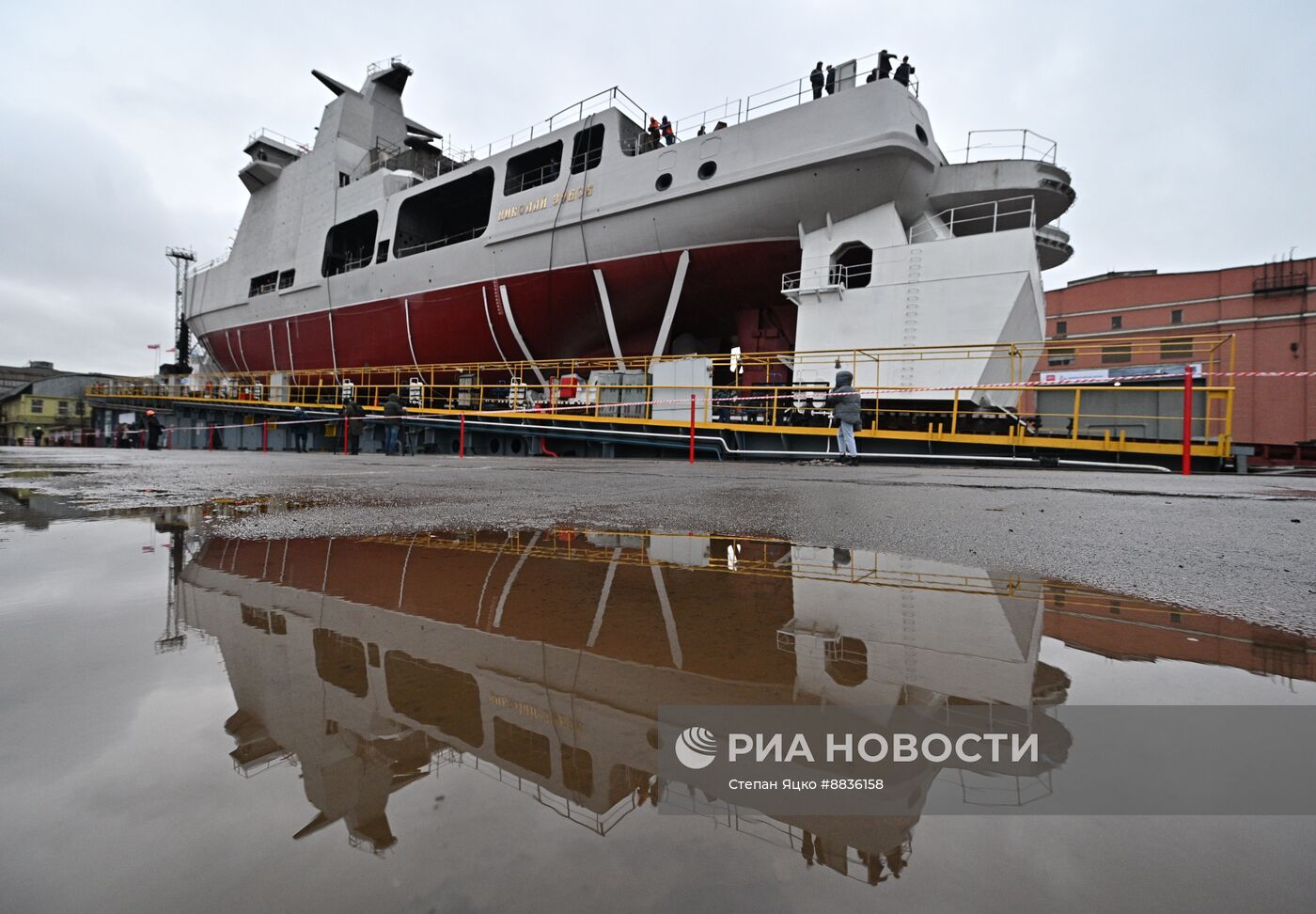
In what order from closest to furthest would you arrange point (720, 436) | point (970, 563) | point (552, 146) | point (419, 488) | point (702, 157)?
point (970, 563) < point (419, 488) < point (720, 436) < point (702, 157) < point (552, 146)

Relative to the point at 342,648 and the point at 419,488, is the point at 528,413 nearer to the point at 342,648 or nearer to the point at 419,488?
the point at 419,488

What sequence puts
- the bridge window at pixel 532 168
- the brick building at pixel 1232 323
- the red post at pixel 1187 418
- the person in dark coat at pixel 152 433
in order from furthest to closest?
the brick building at pixel 1232 323, the person in dark coat at pixel 152 433, the bridge window at pixel 532 168, the red post at pixel 1187 418

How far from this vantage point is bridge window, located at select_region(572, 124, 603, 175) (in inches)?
599

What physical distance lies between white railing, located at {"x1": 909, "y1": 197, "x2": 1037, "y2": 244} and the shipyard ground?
784cm

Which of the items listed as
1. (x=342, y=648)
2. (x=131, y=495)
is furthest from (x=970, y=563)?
(x=131, y=495)

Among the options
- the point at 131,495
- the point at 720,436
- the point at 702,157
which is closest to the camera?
the point at 131,495

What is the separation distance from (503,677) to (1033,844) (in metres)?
0.80

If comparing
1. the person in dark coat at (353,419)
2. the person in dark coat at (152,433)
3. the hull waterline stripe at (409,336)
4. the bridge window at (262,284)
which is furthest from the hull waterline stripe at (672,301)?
the bridge window at (262,284)

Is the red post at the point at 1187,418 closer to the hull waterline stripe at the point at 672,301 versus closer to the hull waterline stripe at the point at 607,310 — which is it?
the hull waterline stripe at the point at 672,301

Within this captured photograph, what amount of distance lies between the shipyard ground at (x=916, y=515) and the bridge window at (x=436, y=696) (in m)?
1.82

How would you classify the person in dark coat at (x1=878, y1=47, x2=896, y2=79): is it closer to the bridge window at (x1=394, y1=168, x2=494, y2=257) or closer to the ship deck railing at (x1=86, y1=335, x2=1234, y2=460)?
the ship deck railing at (x1=86, y1=335, x2=1234, y2=460)

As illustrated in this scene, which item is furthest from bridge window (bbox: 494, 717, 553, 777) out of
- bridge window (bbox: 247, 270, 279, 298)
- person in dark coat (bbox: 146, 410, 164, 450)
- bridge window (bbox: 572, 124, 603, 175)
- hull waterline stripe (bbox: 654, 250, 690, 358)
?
bridge window (bbox: 247, 270, 279, 298)

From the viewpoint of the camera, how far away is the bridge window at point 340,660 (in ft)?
3.40

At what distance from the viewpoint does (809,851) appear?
0.64 m
